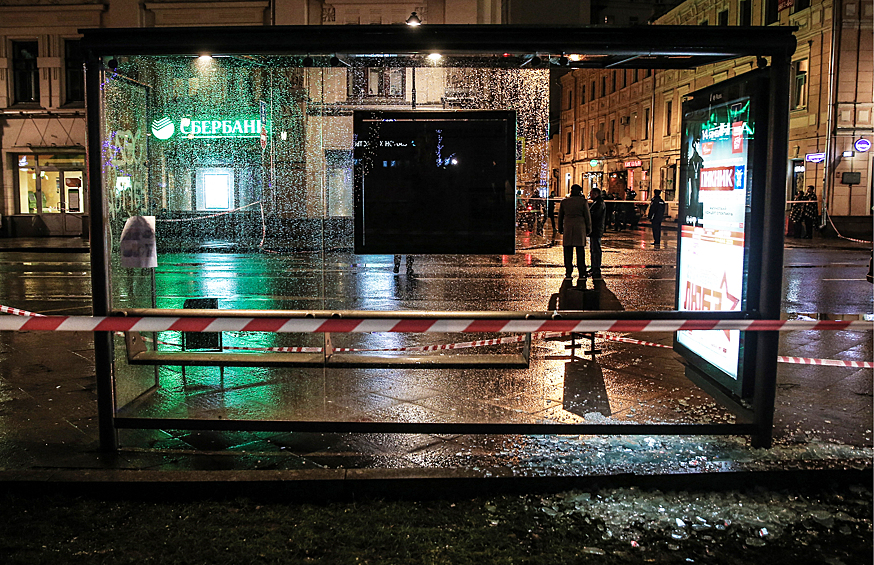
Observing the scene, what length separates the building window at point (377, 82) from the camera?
5.74 metres

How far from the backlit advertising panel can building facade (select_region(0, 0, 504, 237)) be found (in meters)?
25.0

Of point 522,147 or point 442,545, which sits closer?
point 442,545

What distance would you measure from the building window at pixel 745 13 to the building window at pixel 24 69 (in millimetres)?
32727

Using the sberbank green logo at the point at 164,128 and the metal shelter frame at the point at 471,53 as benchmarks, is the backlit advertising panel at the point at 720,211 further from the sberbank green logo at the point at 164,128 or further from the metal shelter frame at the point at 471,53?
the sberbank green logo at the point at 164,128

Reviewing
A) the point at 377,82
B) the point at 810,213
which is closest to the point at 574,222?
the point at 377,82

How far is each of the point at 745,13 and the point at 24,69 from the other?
3355 cm

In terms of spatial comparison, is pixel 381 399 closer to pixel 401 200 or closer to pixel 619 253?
pixel 401 200

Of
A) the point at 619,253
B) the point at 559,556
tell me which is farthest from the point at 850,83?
the point at 559,556

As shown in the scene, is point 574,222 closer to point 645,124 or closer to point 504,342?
point 504,342

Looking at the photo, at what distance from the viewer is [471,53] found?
5.04 m

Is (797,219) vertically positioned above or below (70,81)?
below

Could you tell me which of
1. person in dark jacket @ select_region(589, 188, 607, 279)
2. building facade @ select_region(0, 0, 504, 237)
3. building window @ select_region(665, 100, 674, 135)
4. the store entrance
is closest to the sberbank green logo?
person in dark jacket @ select_region(589, 188, 607, 279)

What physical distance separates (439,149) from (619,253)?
57.7 feet

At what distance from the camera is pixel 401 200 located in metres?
5.96
